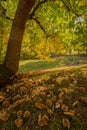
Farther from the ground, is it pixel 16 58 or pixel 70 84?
pixel 16 58

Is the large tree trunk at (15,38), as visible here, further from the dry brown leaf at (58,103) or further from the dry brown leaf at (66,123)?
the dry brown leaf at (66,123)

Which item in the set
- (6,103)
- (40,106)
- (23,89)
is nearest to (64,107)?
(40,106)

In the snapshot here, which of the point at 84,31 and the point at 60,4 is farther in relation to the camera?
the point at 60,4

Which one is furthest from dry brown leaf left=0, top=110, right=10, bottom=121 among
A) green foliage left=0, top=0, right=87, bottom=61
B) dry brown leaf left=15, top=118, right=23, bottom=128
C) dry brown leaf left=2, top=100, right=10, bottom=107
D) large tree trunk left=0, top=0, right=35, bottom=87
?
green foliage left=0, top=0, right=87, bottom=61

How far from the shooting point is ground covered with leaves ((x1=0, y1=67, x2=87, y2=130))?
16.8ft

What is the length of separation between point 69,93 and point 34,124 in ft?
4.17

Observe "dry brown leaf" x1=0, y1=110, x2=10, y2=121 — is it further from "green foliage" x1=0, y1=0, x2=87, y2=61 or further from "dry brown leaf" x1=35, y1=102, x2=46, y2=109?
"green foliage" x1=0, y1=0, x2=87, y2=61

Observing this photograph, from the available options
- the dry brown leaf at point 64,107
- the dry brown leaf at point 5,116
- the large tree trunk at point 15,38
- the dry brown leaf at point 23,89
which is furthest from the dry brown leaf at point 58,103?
the large tree trunk at point 15,38

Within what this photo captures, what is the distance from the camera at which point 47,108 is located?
18.0 feet

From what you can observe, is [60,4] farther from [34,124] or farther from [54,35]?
[34,124]

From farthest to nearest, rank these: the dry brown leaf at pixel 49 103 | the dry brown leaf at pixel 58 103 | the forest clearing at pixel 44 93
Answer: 1. the dry brown leaf at pixel 49 103
2. the dry brown leaf at pixel 58 103
3. the forest clearing at pixel 44 93

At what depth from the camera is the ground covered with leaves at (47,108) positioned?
5.11 metres

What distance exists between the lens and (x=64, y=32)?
1248 centimetres

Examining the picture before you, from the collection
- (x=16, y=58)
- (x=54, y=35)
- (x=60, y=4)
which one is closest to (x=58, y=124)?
(x=16, y=58)
